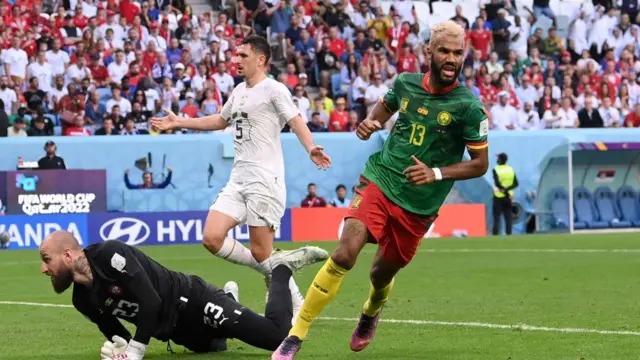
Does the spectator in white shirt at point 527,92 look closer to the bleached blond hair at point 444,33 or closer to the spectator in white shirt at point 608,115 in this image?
the spectator in white shirt at point 608,115

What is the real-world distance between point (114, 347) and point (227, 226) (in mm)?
2728

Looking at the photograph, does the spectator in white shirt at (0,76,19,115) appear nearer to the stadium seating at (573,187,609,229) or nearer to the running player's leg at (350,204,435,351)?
the stadium seating at (573,187,609,229)

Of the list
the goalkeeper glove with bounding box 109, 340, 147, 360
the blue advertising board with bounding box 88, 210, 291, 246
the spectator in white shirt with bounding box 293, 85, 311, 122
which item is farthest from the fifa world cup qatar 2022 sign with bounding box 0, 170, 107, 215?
the goalkeeper glove with bounding box 109, 340, 147, 360

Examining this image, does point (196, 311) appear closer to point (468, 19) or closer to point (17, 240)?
point (17, 240)

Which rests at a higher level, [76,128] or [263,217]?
[263,217]

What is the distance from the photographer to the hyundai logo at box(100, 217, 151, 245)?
78.5 feet

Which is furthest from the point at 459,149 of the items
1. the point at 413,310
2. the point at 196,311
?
the point at 413,310

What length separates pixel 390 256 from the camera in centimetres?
870

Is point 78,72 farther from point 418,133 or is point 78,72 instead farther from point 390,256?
point 418,133

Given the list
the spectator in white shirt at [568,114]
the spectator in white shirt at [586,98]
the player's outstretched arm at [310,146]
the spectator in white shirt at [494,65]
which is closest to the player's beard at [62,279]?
the player's outstretched arm at [310,146]

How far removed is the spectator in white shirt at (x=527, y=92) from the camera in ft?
102

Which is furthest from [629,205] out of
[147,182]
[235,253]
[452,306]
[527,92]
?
[235,253]

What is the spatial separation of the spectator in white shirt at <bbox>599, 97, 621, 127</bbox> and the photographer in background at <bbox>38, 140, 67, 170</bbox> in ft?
44.7

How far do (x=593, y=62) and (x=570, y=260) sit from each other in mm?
15693
